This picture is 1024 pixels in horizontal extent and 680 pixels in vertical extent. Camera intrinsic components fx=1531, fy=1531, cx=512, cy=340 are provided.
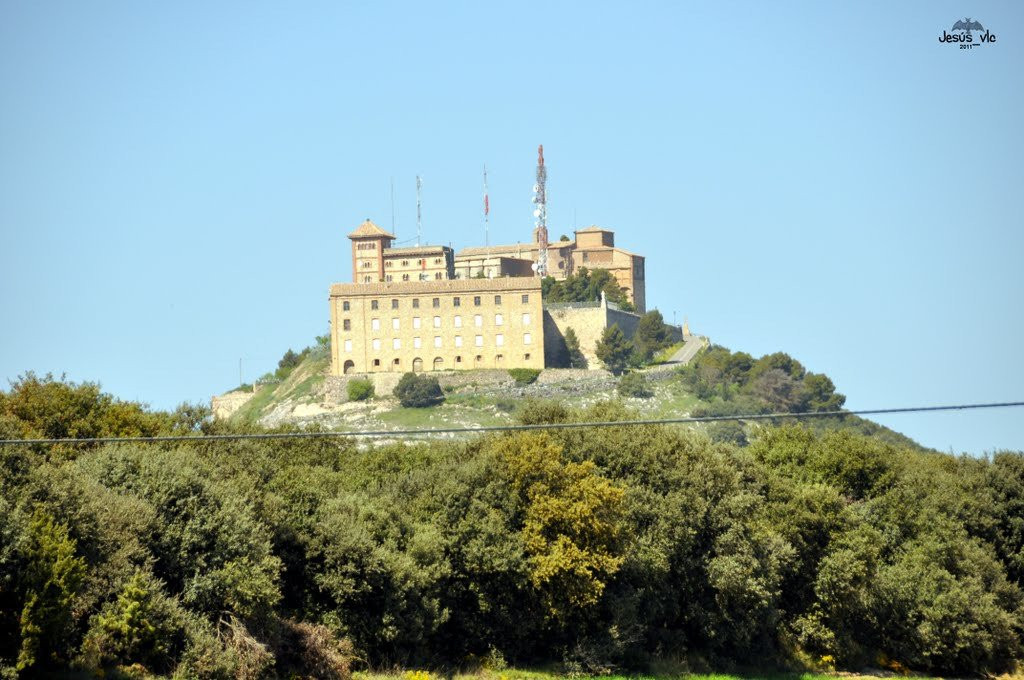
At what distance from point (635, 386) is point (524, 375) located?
827 centimetres

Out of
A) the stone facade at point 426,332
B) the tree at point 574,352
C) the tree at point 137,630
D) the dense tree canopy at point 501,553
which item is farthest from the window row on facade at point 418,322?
the tree at point 137,630

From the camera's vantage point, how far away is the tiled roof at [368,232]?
127 meters

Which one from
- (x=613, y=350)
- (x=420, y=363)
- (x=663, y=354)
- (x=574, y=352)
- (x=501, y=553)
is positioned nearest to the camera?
(x=501, y=553)

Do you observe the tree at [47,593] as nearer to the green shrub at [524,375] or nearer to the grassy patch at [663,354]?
the green shrub at [524,375]

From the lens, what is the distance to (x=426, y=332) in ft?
366

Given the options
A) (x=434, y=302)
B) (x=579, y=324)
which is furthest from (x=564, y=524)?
(x=579, y=324)

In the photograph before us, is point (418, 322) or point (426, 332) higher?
point (418, 322)

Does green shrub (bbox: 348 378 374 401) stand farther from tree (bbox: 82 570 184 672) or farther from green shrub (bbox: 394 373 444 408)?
tree (bbox: 82 570 184 672)

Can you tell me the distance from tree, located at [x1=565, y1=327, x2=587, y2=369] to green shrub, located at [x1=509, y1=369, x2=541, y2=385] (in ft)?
16.7

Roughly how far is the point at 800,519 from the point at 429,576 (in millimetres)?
9870

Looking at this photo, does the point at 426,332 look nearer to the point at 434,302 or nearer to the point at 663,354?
the point at 434,302

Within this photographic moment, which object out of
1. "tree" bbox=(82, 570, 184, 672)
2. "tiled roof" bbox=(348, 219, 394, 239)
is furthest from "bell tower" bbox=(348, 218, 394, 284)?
"tree" bbox=(82, 570, 184, 672)

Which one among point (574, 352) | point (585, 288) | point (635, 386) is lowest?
point (635, 386)

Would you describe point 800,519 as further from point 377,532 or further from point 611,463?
point 377,532
